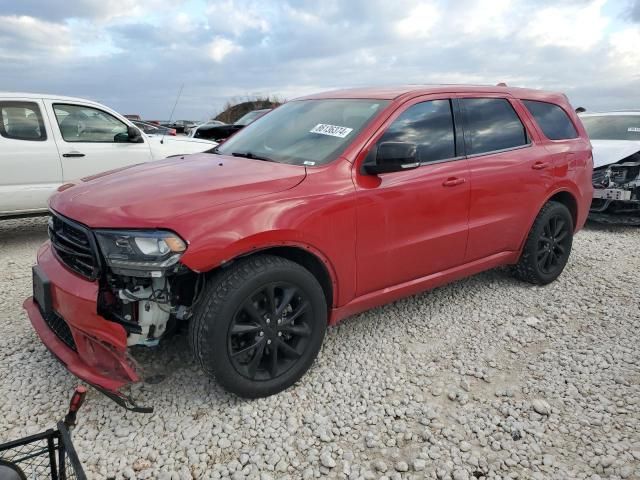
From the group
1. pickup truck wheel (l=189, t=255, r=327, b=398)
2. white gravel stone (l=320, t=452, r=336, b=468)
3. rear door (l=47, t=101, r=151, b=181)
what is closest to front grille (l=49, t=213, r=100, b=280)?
pickup truck wheel (l=189, t=255, r=327, b=398)

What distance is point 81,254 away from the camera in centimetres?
260

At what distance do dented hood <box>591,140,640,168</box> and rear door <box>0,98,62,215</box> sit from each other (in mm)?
7067

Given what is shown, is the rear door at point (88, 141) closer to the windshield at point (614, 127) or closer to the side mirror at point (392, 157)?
the side mirror at point (392, 157)

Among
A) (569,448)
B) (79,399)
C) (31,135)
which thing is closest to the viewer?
(79,399)

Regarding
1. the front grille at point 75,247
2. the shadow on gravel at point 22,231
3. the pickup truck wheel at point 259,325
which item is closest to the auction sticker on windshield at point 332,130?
the pickup truck wheel at point 259,325

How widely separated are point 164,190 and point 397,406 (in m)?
1.74

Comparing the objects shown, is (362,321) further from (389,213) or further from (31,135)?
(31,135)

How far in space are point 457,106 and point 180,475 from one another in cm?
301

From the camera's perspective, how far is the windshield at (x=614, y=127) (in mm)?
7465

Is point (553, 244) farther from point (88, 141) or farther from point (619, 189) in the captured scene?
point (88, 141)

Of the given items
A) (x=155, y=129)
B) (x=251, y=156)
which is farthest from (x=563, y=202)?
(x=155, y=129)

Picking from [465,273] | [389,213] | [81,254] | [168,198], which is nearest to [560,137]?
[465,273]

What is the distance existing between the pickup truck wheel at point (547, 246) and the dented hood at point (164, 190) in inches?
94.7

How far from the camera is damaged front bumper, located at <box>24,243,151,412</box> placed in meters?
2.47
